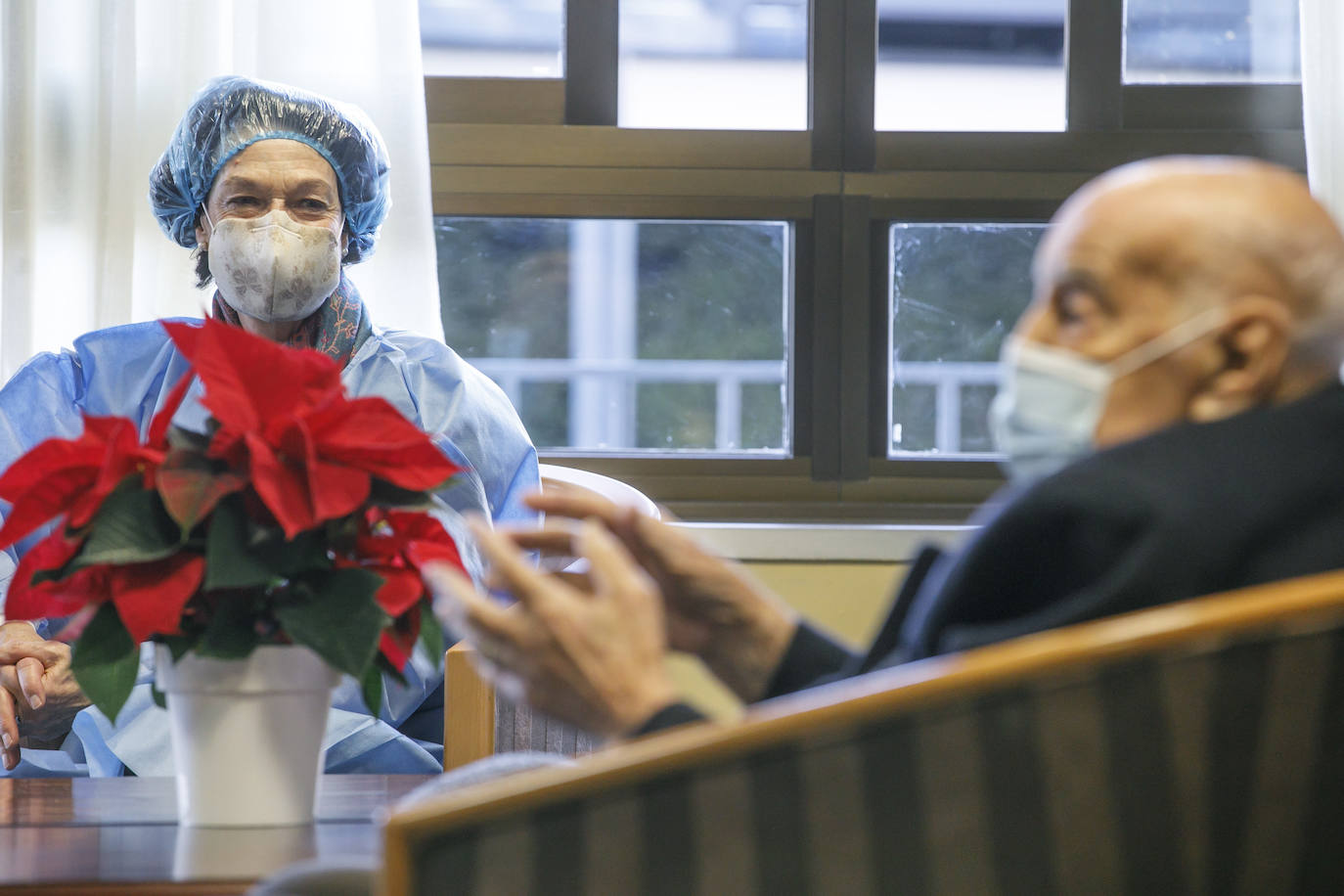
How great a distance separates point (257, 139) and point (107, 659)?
1174mm

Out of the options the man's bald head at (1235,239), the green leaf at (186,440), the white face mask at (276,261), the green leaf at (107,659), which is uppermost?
the white face mask at (276,261)

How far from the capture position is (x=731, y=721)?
0.63 m

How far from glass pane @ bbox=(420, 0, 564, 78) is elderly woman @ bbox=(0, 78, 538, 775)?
774mm

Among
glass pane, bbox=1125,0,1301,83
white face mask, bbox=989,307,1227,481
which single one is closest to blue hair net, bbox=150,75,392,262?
white face mask, bbox=989,307,1227,481

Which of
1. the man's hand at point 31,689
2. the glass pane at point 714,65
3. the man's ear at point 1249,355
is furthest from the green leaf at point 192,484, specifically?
the glass pane at point 714,65

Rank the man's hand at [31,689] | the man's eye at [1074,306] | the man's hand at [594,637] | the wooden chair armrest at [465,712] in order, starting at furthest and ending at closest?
the man's hand at [31,689]
the wooden chair armrest at [465,712]
the man's eye at [1074,306]
the man's hand at [594,637]

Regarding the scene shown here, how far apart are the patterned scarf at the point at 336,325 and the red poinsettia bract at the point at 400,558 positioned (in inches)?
37.2

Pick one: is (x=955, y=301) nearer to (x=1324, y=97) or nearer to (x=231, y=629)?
(x=1324, y=97)

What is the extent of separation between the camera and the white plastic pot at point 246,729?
3.42 feet

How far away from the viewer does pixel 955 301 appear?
2.89 meters

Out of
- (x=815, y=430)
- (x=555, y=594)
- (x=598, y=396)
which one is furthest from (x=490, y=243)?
(x=555, y=594)

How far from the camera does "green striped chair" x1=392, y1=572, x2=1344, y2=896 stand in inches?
23.2

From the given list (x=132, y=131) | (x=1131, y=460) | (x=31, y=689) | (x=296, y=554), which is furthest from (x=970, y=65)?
(x=1131, y=460)

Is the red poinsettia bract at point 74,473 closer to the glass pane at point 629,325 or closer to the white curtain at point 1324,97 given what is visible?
the glass pane at point 629,325
